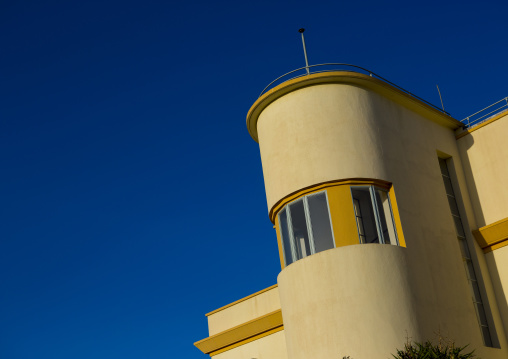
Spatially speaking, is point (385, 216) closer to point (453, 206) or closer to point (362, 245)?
point (362, 245)

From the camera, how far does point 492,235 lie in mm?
22766

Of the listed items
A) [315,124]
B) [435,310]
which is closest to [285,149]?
[315,124]

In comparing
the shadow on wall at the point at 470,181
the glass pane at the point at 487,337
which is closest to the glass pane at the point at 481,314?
the glass pane at the point at 487,337

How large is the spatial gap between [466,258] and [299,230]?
6.03 meters

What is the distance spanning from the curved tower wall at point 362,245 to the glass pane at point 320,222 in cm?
39

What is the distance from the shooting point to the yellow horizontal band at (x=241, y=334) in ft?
84.4

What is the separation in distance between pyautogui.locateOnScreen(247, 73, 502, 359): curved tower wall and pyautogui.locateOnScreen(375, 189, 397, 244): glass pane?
38 centimetres

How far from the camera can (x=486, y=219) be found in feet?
76.7

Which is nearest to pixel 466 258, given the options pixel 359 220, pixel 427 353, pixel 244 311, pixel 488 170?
pixel 488 170

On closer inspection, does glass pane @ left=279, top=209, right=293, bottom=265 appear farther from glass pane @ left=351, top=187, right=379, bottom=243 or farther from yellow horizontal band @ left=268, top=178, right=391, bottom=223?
glass pane @ left=351, top=187, right=379, bottom=243

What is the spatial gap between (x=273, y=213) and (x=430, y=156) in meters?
5.88

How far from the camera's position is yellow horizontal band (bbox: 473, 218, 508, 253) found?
73.5 ft

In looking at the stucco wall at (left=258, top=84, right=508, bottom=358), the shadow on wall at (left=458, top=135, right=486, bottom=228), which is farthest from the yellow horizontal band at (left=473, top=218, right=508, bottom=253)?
the shadow on wall at (left=458, top=135, right=486, bottom=228)

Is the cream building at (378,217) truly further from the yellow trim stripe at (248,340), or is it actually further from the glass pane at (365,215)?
the yellow trim stripe at (248,340)
